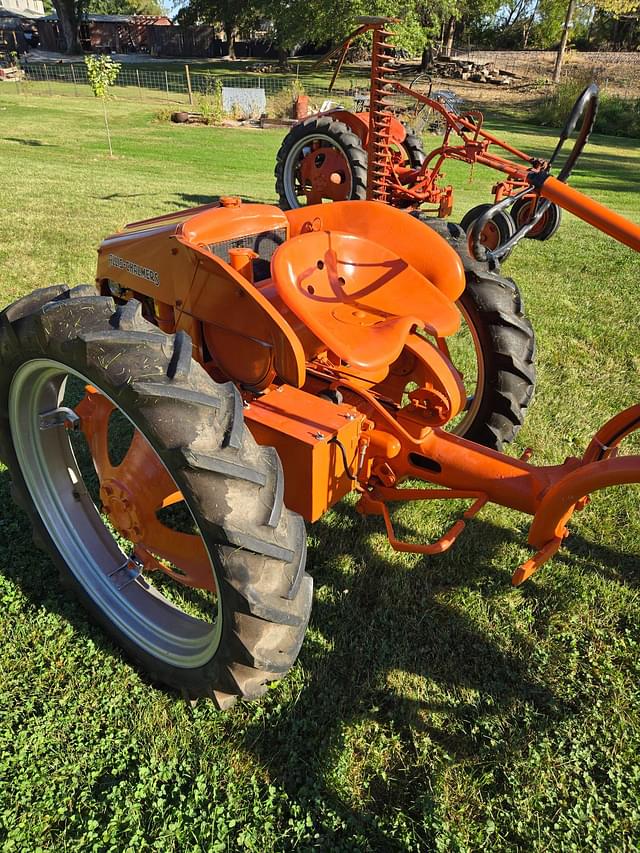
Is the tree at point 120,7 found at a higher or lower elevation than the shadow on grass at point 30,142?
higher

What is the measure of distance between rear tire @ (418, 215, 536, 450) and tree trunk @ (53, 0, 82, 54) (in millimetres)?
58123

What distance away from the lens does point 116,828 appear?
5.75 feet

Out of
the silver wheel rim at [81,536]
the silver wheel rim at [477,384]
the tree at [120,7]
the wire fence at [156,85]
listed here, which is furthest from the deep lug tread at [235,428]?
the tree at [120,7]

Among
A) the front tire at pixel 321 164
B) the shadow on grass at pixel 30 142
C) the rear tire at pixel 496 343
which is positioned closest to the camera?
the rear tire at pixel 496 343

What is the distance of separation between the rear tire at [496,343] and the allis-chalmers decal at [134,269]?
139 cm

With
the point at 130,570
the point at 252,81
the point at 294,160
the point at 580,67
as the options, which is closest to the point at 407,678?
the point at 130,570

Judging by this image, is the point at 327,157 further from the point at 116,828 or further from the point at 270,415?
the point at 116,828

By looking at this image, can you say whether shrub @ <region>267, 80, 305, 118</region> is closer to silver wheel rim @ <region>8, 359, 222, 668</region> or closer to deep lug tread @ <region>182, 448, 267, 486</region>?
silver wheel rim @ <region>8, 359, 222, 668</region>

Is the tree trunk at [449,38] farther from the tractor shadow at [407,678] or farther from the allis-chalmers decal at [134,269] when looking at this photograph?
the tractor shadow at [407,678]

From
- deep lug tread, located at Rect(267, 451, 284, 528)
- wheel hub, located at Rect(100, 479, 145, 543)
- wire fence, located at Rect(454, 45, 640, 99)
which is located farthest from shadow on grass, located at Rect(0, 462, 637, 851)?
wire fence, located at Rect(454, 45, 640, 99)

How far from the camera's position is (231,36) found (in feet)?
161

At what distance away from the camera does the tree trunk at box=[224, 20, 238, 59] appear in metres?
46.4

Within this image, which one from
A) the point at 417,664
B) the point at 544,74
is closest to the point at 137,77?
the point at 544,74

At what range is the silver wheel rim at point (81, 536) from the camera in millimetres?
2154
